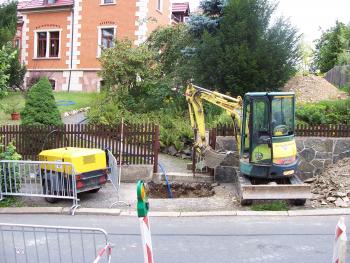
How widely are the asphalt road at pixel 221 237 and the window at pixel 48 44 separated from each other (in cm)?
2517

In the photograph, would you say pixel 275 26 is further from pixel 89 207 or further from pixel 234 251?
pixel 234 251

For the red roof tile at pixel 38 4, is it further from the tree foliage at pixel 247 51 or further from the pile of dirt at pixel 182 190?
the pile of dirt at pixel 182 190

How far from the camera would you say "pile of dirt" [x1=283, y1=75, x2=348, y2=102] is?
19.0m

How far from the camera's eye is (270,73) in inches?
650

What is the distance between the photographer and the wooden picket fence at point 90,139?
12.6 m

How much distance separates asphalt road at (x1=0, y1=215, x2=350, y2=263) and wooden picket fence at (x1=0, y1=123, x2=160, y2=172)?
11.3ft

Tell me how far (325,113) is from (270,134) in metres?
6.39

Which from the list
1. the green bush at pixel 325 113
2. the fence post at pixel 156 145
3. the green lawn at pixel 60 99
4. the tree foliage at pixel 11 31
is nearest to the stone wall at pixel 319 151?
the fence post at pixel 156 145

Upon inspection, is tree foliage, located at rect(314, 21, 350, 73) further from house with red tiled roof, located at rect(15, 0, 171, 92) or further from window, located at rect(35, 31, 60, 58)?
window, located at rect(35, 31, 60, 58)

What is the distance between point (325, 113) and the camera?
15.7 metres

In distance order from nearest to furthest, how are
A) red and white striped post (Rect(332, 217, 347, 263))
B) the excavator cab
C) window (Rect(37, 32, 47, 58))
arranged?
red and white striped post (Rect(332, 217, 347, 263)) → the excavator cab → window (Rect(37, 32, 47, 58))

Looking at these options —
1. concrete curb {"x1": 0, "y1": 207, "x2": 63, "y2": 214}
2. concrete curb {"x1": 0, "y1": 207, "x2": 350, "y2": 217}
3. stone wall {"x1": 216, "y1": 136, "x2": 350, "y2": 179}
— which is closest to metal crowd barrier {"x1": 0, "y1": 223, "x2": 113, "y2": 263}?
concrete curb {"x1": 0, "y1": 207, "x2": 350, "y2": 217}

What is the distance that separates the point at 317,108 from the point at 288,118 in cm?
584

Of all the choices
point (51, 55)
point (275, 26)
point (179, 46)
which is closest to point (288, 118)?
point (275, 26)
